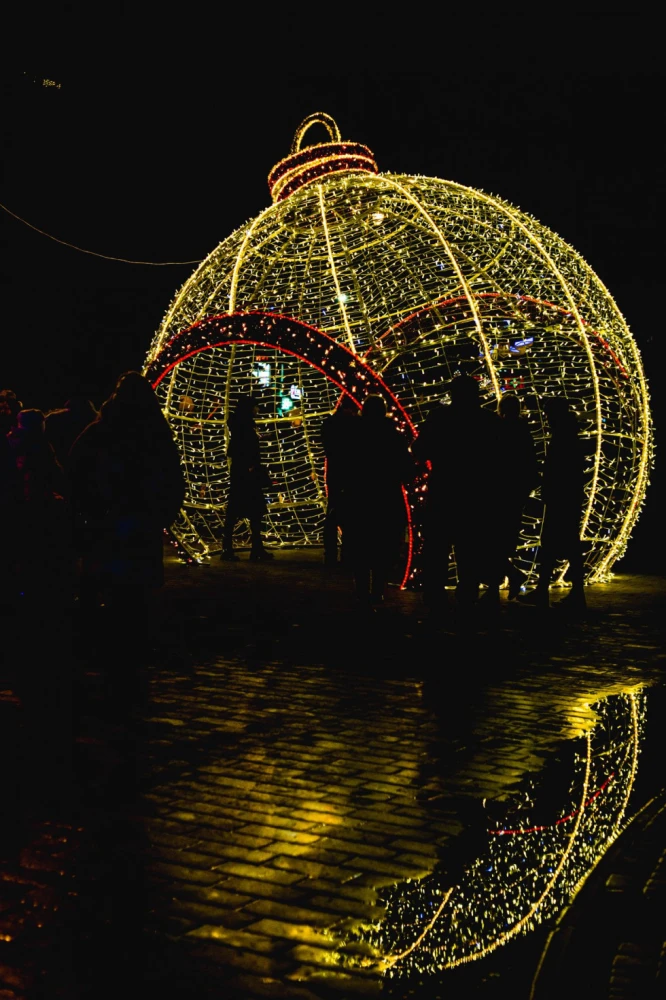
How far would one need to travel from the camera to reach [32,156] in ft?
60.6

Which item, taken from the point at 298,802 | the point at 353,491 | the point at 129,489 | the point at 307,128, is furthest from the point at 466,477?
the point at 307,128

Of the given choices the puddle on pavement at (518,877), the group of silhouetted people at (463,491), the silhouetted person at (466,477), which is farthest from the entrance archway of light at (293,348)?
the puddle on pavement at (518,877)

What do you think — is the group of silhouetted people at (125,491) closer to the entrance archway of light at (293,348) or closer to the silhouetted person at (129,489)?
the silhouetted person at (129,489)

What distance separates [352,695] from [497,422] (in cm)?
316

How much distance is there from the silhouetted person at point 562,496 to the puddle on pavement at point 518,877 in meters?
4.72

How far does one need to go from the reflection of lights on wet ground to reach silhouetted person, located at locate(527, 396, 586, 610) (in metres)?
5.10

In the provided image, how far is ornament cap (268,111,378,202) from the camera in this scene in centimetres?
1345

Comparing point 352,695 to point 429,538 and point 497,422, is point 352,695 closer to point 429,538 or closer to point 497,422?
point 429,538

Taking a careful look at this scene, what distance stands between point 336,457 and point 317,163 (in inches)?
153

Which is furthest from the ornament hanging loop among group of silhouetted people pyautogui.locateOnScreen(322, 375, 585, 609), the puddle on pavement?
the puddle on pavement


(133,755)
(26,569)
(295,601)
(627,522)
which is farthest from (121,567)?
(627,522)

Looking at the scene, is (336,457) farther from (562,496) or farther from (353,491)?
(562,496)

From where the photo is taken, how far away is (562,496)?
10531 millimetres

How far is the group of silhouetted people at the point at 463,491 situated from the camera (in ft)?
29.2
